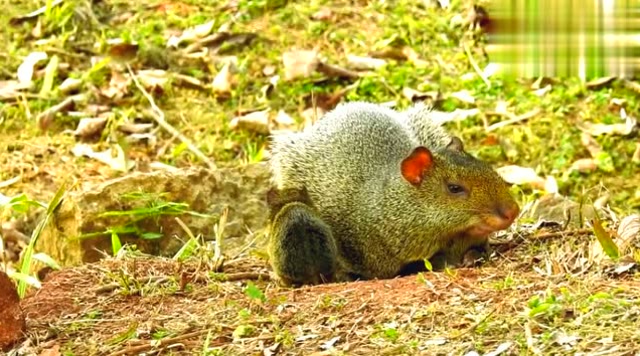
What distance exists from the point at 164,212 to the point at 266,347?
8.91ft

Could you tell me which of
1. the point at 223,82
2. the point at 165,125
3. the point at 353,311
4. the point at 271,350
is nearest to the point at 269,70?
the point at 223,82

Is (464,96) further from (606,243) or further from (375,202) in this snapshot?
(606,243)

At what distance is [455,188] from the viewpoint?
611 centimetres

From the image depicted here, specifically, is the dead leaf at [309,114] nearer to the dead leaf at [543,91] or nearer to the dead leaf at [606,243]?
the dead leaf at [543,91]

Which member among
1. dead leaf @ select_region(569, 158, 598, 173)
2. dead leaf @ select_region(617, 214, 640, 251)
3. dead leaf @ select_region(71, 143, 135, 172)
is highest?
dead leaf @ select_region(617, 214, 640, 251)

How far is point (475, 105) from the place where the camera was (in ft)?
32.6

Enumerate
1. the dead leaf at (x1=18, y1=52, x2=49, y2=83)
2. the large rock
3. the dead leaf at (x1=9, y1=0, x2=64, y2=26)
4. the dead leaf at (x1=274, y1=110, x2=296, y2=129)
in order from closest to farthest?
the large rock < the dead leaf at (x1=274, y1=110, x2=296, y2=129) < the dead leaf at (x1=18, y1=52, x2=49, y2=83) < the dead leaf at (x1=9, y1=0, x2=64, y2=26)

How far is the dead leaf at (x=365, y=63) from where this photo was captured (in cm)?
1041

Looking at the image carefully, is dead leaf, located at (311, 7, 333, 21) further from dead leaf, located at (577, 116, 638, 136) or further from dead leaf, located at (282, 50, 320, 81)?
dead leaf, located at (577, 116, 638, 136)

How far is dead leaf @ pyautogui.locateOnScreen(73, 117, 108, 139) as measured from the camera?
9750 millimetres

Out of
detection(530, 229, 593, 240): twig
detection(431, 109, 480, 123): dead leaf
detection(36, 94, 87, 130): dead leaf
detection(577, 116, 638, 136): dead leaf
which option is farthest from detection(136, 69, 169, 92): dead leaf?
detection(530, 229, 593, 240): twig

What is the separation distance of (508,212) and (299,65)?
473cm

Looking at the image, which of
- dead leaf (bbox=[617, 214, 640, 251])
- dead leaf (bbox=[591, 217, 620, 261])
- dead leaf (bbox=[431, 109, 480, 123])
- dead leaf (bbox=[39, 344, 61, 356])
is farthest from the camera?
dead leaf (bbox=[431, 109, 480, 123])

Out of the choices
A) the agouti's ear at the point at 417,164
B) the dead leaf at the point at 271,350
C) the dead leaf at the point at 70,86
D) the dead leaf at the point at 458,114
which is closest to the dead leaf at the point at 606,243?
the agouti's ear at the point at 417,164
